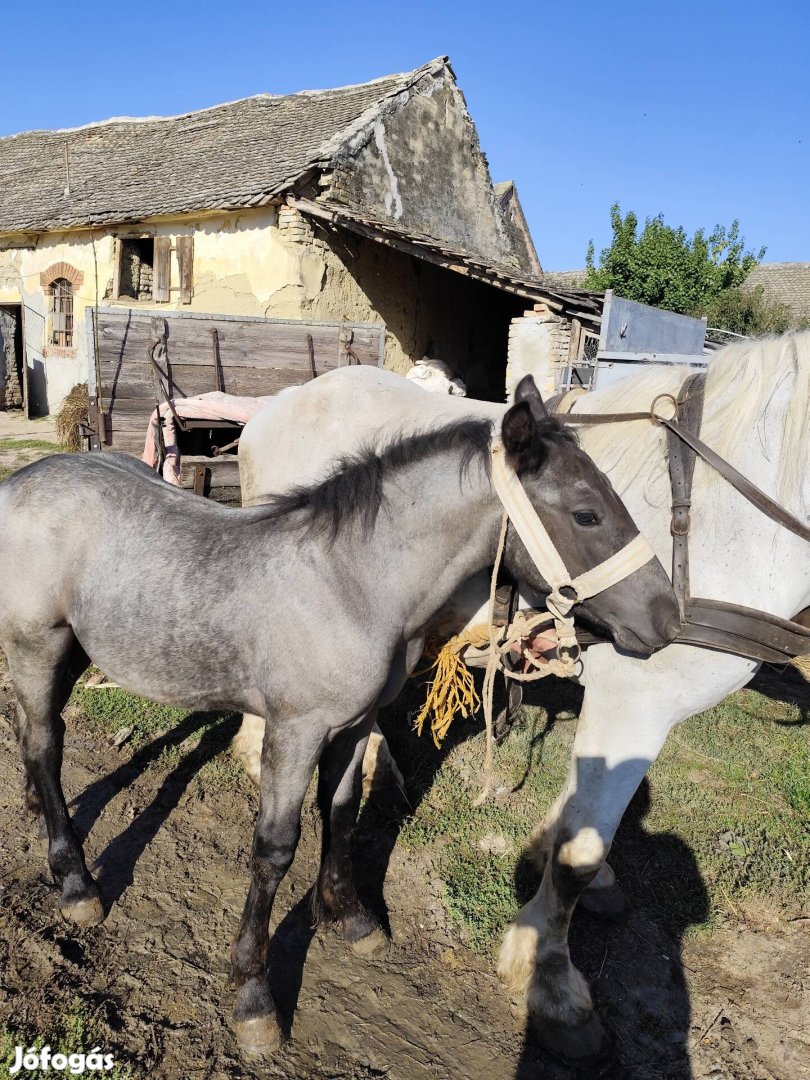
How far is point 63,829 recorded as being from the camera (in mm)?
2760

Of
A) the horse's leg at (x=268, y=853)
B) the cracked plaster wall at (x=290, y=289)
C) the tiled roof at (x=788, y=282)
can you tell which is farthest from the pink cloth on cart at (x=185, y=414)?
the tiled roof at (x=788, y=282)

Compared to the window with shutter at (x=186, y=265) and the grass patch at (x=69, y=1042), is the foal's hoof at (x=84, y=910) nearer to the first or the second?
the grass patch at (x=69, y=1042)

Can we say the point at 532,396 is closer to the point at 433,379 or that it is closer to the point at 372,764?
the point at 372,764

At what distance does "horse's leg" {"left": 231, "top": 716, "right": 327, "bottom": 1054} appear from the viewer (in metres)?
2.26

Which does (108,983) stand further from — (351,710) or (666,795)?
(666,795)

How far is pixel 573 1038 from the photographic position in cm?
248

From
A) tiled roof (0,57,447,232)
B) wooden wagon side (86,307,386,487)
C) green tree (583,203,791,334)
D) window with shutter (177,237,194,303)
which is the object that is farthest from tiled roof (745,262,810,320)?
wooden wagon side (86,307,386,487)

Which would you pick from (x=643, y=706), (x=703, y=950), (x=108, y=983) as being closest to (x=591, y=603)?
(x=643, y=706)

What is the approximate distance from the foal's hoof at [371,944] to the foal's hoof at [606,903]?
36.3 inches

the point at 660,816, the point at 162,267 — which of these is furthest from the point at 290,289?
the point at 660,816

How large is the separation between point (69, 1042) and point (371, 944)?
110cm

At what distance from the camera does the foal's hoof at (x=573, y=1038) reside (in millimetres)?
2457

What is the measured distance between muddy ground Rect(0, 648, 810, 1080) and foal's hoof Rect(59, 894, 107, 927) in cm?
3

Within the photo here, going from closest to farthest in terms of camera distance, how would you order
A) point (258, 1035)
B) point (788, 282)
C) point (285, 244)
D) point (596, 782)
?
point (258, 1035) < point (596, 782) < point (285, 244) < point (788, 282)
